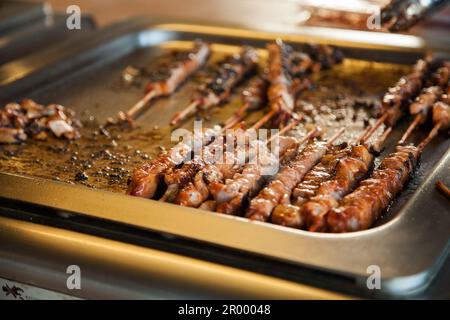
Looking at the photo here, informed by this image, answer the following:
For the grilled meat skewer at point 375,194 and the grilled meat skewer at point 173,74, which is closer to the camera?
the grilled meat skewer at point 375,194

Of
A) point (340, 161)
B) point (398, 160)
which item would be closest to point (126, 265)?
point (340, 161)

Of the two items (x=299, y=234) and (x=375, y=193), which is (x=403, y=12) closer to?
(x=375, y=193)

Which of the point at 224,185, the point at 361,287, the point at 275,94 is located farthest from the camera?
the point at 275,94

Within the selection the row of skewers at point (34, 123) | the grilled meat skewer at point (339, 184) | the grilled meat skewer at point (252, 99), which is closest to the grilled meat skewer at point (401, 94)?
the grilled meat skewer at point (339, 184)

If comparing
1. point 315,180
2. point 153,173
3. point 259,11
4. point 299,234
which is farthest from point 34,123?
point 259,11

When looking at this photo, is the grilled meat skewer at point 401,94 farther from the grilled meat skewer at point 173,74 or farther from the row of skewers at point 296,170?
the grilled meat skewer at point 173,74

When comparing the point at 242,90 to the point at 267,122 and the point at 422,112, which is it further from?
the point at 422,112
